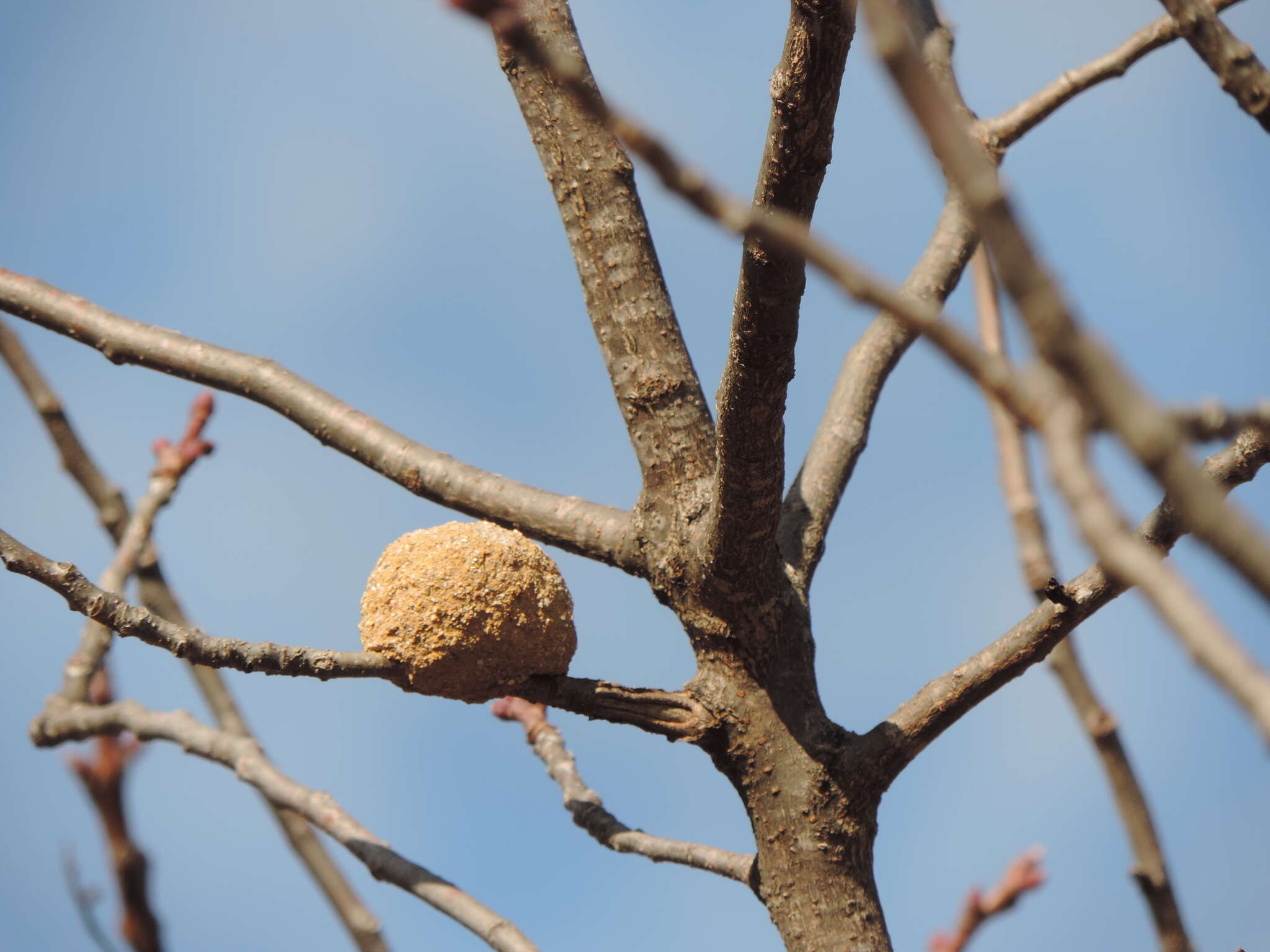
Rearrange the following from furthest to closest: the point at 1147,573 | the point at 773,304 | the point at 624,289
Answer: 1. the point at 624,289
2. the point at 773,304
3. the point at 1147,573

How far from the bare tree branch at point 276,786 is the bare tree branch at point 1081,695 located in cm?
125

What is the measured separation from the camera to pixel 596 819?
2.32m

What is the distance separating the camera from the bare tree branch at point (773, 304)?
127 cm

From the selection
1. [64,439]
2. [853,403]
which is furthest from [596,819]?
[64,439]

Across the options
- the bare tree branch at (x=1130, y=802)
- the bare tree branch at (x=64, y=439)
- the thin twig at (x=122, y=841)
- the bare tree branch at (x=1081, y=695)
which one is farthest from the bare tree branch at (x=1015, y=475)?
the bare tree branch at (x=64, y=439)

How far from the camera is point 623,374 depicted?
2000mm

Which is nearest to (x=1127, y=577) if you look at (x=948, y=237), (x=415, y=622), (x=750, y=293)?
(x=750, y=293)

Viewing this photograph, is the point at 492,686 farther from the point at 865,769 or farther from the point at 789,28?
the point at 789,28

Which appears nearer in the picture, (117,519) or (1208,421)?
(1208,421)

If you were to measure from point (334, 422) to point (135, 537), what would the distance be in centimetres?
103

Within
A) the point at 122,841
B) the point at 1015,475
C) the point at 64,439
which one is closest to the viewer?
the point at 122,841

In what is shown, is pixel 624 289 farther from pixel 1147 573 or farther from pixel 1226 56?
pixel 1147 573

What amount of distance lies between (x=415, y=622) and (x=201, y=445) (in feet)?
5.47

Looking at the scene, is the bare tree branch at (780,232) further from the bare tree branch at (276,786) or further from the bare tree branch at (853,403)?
the bare tree branch at (276,786)
